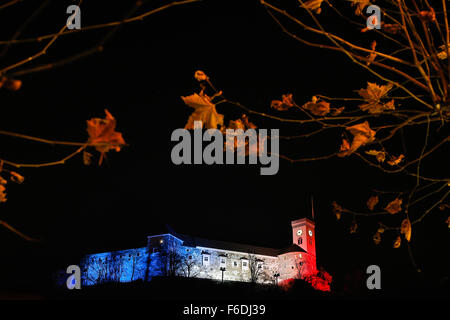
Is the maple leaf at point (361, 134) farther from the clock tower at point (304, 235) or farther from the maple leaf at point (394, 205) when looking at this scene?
the clock tower at point (304, 235)

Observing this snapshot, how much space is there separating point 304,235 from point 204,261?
18220mm

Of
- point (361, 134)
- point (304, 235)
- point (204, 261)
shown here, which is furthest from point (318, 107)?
point (304, 235)

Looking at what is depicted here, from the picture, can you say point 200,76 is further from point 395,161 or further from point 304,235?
point 304,235

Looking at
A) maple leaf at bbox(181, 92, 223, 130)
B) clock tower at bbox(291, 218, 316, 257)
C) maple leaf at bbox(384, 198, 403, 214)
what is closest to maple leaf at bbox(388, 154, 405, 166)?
maple leaf at bbox(384, 198, 403, 214)

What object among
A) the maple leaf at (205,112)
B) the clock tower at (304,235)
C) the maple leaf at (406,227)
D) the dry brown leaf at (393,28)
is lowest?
the maple leaf at (406,227)

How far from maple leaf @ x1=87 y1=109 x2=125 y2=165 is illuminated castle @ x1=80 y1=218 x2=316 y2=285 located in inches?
1865

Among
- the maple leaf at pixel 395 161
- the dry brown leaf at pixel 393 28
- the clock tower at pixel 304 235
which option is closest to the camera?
the dry brown leaf at pixel 393 28

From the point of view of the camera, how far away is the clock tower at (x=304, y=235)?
6253cm

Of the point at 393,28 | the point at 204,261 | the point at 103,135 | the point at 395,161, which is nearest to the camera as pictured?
the point at 103,135

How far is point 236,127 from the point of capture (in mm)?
2652

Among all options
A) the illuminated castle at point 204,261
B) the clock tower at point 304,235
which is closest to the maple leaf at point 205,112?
the illuminated castle at point 204,261

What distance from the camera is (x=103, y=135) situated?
1717 mm
